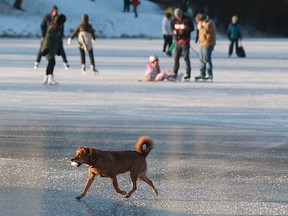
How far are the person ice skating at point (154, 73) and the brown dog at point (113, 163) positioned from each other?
1460 centimetres

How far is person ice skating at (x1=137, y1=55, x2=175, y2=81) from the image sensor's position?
933 inches

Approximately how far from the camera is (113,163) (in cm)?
881

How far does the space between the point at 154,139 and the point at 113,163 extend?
14.9ft

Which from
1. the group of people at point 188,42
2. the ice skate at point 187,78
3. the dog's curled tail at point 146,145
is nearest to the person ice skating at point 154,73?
the group of people at point 188,42

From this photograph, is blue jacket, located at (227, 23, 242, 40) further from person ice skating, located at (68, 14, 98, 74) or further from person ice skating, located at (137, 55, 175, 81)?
person ice skating, located at (137, 55, 175, 81)

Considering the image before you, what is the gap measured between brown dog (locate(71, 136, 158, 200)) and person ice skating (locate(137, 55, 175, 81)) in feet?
47.9

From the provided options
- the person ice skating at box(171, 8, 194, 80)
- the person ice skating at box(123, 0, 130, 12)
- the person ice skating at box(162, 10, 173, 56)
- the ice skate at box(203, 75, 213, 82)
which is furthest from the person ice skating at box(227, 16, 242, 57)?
the person ice skating at box(123, 0, 130, 12)

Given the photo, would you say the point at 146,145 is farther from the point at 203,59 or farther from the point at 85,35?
the point at 85,35

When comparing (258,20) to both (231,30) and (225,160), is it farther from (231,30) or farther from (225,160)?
(225,160)

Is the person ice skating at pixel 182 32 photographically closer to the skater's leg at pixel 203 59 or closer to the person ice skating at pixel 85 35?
the skater's leg at pixel 203 59

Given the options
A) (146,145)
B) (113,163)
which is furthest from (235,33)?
(113,163)

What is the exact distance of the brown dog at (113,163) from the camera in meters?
8.63

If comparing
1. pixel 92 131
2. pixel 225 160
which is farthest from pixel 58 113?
pixel 225 160

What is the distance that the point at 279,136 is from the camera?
13.8m
